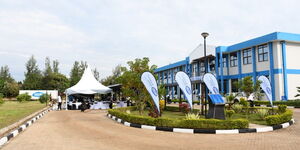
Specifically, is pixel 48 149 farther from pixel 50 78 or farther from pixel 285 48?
pixel 50 78

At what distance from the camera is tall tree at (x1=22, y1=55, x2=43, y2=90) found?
209 ft

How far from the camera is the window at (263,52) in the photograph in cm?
2262

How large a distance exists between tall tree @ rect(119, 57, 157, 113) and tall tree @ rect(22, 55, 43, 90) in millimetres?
54733

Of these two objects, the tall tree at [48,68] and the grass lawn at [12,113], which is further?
the tall tree at [48,68]

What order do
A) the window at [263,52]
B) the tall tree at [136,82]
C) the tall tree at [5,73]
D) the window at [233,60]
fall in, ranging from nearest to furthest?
the tall tree at [136,82] < the window at [263,52] < the window at [233,60] < the tall tree at [5,73]

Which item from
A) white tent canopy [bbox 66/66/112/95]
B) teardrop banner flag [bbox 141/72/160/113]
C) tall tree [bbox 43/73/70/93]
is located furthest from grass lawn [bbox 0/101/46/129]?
tall tree [bbox 43/73/70/93]

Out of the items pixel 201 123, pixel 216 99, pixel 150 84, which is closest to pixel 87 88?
pixel 150 84

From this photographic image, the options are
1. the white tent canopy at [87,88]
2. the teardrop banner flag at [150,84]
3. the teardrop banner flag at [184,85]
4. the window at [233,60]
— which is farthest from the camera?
the window at [233,60]

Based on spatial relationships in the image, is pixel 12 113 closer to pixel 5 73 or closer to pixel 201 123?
pixel 201 123

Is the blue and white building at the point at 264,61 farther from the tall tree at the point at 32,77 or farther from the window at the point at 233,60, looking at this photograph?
the tall tree at the point at 32,77

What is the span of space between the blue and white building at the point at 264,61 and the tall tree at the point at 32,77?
50050mm

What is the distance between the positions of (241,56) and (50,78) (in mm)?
52313

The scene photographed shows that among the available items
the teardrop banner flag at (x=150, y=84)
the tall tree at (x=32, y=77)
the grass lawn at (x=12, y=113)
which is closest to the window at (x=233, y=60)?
the teardrop banner flag at (x=150, y=84)

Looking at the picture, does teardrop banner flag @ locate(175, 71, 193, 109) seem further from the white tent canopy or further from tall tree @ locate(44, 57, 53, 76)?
tall tree @ locate(44, 57, 53, 76)
